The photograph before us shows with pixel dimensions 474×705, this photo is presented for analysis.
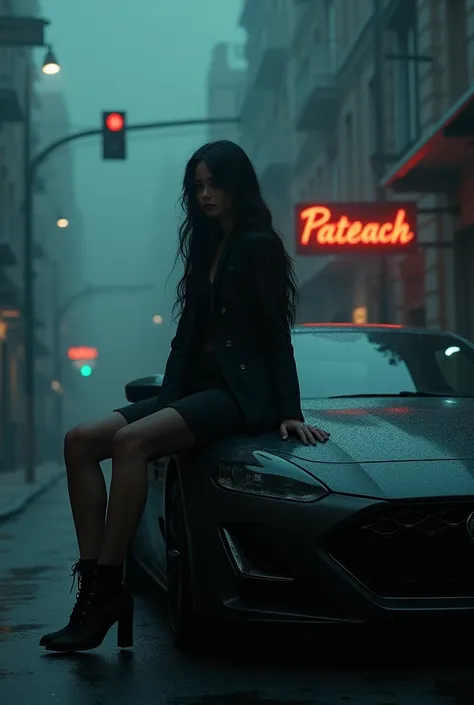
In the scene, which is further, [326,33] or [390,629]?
[326,33]

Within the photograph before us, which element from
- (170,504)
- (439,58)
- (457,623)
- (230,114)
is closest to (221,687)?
(457,623)

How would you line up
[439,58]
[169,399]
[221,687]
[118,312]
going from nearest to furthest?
[221,687] < [169,399] < [439,58] < [118,312]

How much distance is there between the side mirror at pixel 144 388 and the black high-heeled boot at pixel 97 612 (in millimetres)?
1216

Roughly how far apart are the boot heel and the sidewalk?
11.1 m

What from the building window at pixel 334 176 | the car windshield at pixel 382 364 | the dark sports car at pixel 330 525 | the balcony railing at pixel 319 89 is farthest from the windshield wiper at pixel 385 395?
the building window at pixel 334 176

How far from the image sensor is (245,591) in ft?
17.6

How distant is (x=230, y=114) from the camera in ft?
348

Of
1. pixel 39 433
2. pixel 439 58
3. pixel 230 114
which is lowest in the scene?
pixel 39 433

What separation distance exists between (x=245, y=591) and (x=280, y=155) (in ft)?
126

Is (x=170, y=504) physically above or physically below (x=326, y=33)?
below

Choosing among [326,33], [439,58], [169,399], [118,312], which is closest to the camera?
[169,399]

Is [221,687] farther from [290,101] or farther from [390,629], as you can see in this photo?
[290,101]

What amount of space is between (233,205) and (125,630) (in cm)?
170

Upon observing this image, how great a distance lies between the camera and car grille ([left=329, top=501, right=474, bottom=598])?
203 inches
